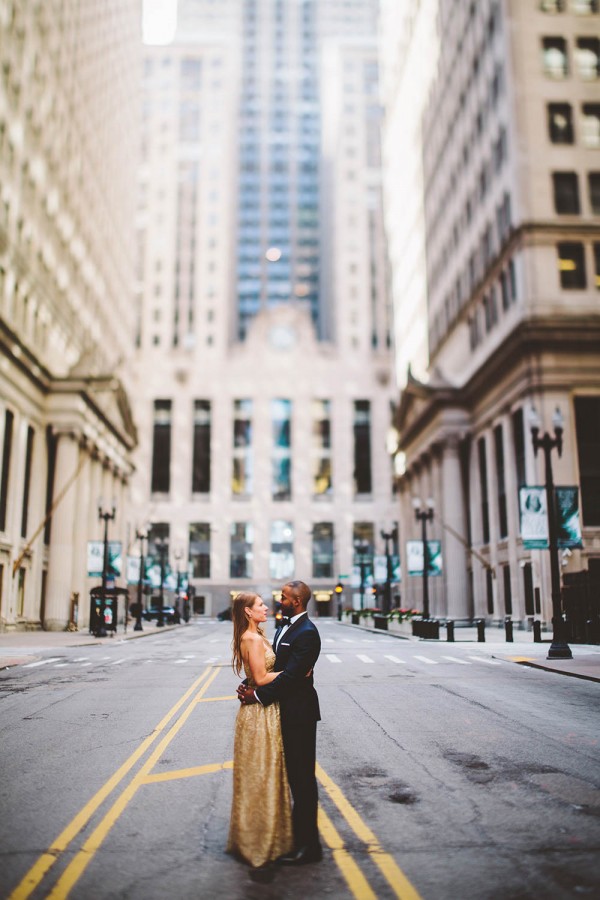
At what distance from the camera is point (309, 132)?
174875mm

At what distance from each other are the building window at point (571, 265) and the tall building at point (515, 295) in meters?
0.07

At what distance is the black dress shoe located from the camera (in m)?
5.75

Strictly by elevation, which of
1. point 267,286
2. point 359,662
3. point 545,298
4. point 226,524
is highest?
point 267,286

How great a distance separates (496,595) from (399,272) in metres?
52.0

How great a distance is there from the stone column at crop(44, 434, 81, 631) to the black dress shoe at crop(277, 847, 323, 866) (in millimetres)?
52421

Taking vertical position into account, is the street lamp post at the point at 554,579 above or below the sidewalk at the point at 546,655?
above

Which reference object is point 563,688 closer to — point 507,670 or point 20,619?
point 507,670

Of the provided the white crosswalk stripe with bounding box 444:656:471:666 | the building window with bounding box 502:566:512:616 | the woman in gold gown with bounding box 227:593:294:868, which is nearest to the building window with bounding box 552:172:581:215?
the building window with bounding box 502:566:512:616

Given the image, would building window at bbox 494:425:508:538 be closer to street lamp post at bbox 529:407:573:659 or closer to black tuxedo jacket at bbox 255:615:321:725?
street lamp post at bbox 529:407:573:659

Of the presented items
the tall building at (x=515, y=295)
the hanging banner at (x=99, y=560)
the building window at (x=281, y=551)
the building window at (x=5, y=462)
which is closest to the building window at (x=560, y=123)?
the tall building at (x=515, y=295)

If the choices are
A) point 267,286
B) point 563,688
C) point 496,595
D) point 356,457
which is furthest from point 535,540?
point 267,286

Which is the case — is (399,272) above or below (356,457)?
above

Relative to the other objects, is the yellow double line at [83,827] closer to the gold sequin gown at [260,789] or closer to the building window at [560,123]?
the gold sequin gown at [260,789]

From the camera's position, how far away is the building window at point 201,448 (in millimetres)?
106375
